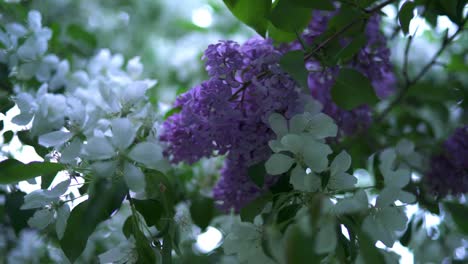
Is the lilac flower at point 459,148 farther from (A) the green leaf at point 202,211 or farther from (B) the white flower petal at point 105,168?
(B) the white flower petal at point 105,168

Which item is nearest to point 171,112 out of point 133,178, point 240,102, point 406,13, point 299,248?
point 240,102

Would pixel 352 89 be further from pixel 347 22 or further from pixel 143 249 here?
pixel 143 249

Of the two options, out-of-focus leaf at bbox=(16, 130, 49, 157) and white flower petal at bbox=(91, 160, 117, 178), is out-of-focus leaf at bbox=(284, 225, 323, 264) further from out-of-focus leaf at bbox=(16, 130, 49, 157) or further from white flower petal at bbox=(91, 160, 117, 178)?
out-of-focus leaf at bbox=(16, 130, 49, 157)

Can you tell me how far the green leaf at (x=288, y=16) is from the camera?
0.64 m

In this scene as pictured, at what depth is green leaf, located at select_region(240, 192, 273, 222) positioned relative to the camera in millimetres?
639

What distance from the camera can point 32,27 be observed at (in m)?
0.88

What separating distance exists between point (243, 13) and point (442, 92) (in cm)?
39

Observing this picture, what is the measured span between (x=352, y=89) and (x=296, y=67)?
153 millimetres

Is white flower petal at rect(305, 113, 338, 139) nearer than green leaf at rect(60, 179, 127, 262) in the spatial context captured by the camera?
No

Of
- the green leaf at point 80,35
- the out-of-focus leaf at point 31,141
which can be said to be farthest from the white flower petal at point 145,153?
the green leaf at point 80,35

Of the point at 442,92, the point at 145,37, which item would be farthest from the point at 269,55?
the point at 145,37

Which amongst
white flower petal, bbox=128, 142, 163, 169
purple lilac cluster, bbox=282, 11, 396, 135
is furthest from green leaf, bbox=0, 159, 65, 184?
purple lilac cluster, bbox=282, 11, 396, 135

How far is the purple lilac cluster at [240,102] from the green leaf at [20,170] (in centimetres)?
20

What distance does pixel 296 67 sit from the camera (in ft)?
1.97
